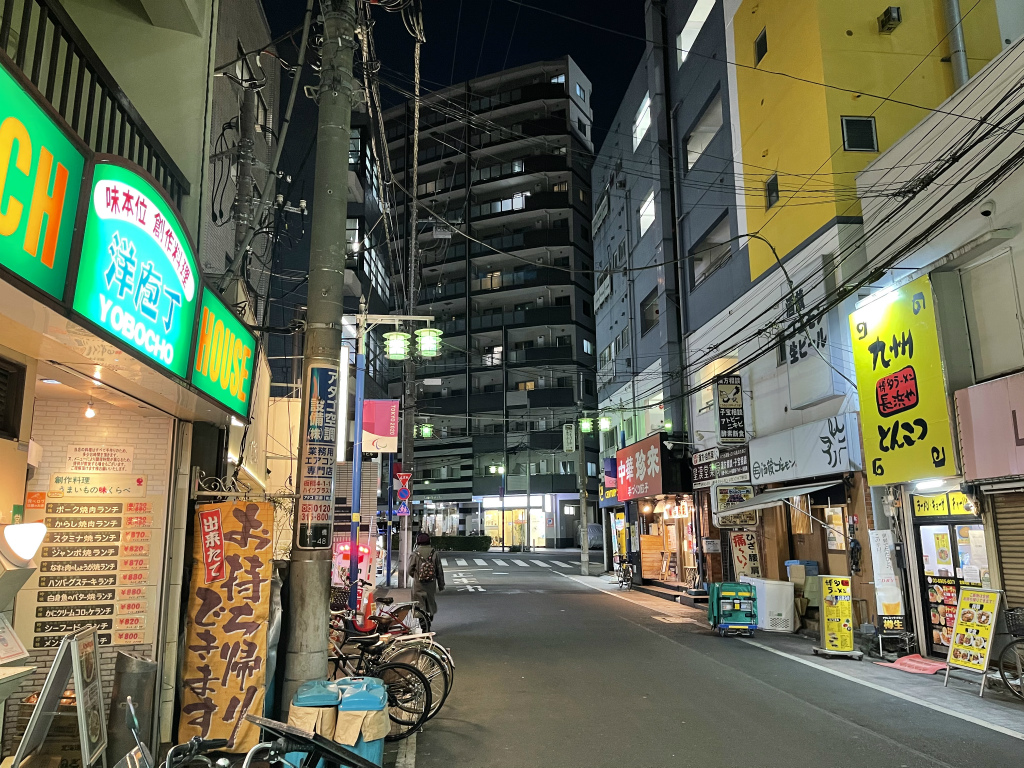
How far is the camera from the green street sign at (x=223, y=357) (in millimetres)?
6086

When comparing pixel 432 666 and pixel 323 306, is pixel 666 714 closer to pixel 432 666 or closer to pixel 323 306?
pixel 432 666

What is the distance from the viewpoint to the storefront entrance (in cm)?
1152

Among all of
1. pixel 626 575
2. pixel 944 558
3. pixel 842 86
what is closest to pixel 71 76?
pixel 944 558

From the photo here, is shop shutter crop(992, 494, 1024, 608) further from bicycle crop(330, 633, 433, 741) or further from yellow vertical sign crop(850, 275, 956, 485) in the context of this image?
bicycle crop(330, 633, 433, 741)

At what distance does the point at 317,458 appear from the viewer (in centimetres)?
652

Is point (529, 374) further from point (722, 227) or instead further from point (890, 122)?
point (890, 122)

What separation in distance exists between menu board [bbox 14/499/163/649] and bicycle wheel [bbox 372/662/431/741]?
99.9 inches

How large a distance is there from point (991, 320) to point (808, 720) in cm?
727

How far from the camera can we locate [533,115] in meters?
63.3

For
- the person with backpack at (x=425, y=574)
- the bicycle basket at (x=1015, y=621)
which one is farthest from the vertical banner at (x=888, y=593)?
the person with backpack at (x=425, y=574)

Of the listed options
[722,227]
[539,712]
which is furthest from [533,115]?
[539,712]

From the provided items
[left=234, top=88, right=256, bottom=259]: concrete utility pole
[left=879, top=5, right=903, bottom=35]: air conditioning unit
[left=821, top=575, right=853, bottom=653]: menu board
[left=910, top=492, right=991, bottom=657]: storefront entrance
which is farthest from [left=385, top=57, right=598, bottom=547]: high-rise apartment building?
[left=234, top=88, right=256, bottom=259]: concrete utility pole

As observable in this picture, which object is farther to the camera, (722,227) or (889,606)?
(722,227)

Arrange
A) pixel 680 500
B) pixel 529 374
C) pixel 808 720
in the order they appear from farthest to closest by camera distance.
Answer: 1. pixel 529 374
2. pixel 680 500
3. pixel 808 720
